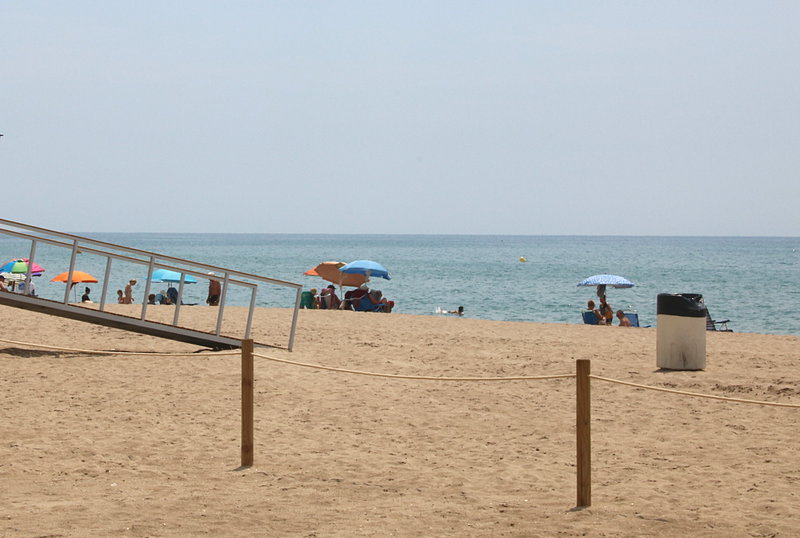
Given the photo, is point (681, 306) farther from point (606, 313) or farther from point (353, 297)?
point (353, 297)

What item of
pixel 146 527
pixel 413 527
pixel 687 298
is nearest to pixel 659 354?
pixel 687 298

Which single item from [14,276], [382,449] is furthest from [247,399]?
[14,276]

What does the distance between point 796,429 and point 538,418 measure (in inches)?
95.9

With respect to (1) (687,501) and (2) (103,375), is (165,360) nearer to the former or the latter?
(2) (103,375)

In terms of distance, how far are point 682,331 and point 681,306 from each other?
33 cm

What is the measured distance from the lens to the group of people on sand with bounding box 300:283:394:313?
2314cm

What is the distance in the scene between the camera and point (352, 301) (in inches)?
Result: 920

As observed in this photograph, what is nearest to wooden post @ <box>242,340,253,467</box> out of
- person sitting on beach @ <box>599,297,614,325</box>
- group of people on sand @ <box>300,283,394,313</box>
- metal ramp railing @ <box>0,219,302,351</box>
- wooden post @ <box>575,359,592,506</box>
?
wooden post @ <box>575,359,592,506</box>

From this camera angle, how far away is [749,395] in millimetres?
11039

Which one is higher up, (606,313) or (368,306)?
(606,313)

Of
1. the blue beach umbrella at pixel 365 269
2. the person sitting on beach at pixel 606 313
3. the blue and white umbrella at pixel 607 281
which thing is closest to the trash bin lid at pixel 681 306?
the person sitting on beach at pixel 606 313

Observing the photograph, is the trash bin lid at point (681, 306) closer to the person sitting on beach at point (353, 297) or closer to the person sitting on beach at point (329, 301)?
the person sitting on beach at point (353, 297)

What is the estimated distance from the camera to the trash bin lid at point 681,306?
1254 cm

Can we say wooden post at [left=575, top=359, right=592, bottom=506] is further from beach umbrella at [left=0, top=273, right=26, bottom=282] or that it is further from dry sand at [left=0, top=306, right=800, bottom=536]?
beach umbrella at [left=0, top=273, right=26, bottom=282]
